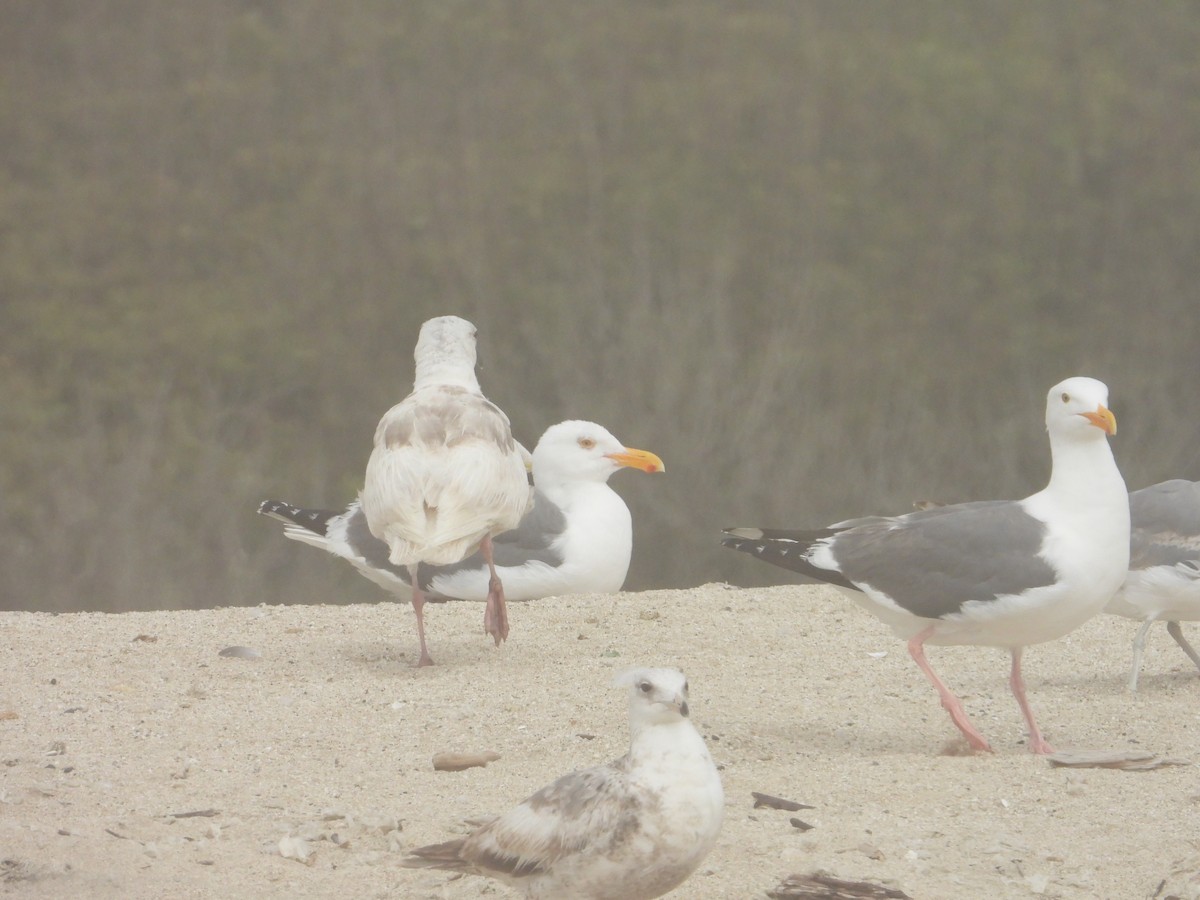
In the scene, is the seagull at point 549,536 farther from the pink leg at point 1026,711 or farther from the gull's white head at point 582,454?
the pink leg at point 1026,711

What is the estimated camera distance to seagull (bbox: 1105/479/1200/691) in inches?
211

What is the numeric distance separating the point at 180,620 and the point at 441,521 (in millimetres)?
1664

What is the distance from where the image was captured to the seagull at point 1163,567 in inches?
211

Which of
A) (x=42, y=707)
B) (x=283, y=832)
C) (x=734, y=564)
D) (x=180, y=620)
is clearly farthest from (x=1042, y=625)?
(x=734, y=564)

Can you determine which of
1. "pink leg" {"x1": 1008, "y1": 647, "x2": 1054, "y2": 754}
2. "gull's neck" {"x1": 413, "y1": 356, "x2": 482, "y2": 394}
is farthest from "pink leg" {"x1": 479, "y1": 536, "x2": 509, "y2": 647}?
A: "pink leg" {"x1": 1008, "y1": 647, "x2": 1054, "y2": 754}

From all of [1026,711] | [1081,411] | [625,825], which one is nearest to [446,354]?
[1081,411]

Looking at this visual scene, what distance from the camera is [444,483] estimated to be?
533 cm

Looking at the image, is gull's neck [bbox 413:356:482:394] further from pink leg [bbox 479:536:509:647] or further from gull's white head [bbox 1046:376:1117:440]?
gull's white head [bbox 1046:376:1117:440]

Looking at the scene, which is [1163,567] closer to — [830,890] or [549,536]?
[830,890]

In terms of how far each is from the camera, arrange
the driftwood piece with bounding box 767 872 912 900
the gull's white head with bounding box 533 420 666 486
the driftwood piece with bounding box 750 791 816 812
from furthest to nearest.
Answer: the gull's white head with bounding box 533 420 666 486 < the driftwood piece with bounding box 750 791 816 812 < the driftwood piece with bounding box 767 872 912 900

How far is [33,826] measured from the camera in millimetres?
3623

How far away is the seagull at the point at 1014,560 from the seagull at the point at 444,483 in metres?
1.24

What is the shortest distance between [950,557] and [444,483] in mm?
Answer: 1745

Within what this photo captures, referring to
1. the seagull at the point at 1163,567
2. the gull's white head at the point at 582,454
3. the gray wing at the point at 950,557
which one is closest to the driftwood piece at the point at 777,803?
the gray wing at the point at 950,557
